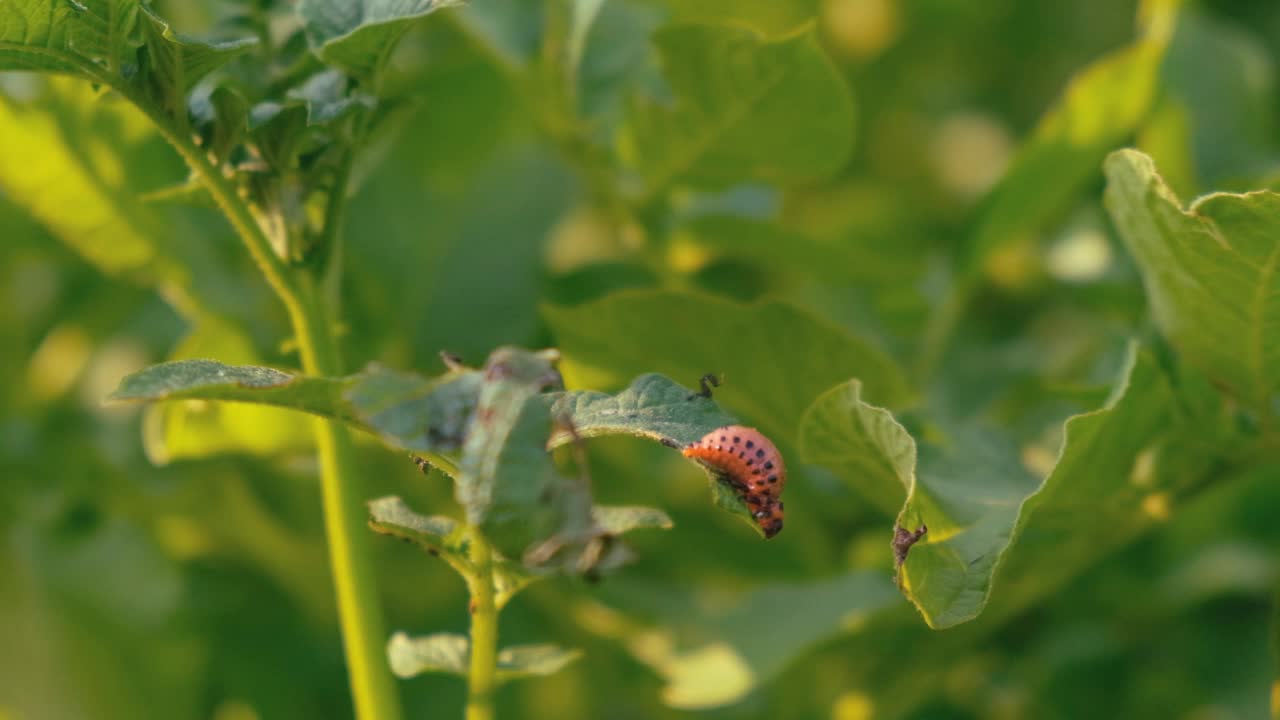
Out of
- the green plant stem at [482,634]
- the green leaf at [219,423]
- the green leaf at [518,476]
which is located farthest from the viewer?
the green leaf at [219,423]

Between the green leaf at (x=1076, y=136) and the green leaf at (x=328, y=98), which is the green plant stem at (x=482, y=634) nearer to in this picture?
the green leaf at (x=328, y=98)

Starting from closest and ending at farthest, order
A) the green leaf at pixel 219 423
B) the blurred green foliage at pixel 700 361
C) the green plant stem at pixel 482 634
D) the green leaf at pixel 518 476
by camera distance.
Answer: the green leaf at pixel 518 476 < the green plant stem at pixel 482 634 < the blurred green foliage at pixel 700 361 < the green leaf at pixel 219 423

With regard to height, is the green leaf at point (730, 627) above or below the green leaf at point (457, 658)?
below

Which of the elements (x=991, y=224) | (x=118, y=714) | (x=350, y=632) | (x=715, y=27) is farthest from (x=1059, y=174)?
(x=118, y=714)

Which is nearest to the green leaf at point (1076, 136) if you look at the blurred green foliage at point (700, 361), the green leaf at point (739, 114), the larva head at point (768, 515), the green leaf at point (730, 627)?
the blurred green foliage at point (700, 361)

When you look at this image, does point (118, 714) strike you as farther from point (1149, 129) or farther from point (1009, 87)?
point (1009, 87)

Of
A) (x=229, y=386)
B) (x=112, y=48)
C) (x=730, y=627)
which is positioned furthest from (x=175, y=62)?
(x=730, y=627)
